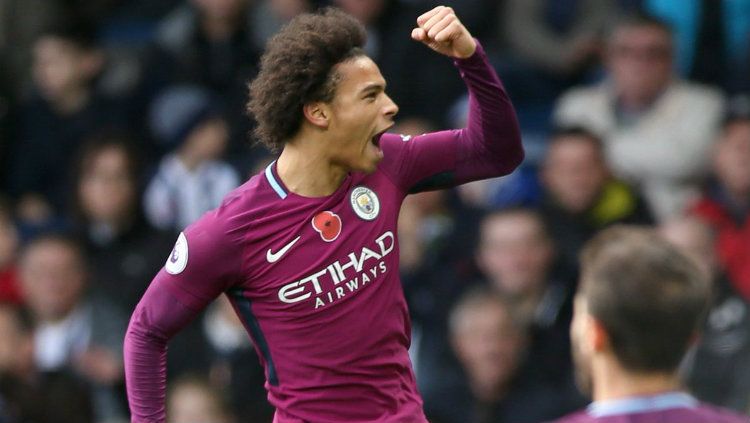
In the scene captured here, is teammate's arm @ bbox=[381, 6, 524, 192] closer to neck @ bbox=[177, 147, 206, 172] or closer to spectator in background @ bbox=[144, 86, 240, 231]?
spectator in background @ bbox=[144, 86, 240, 231]

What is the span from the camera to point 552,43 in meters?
8.18

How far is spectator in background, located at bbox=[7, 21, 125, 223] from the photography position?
29.3 ft

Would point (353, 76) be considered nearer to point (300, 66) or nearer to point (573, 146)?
point (300, 66)

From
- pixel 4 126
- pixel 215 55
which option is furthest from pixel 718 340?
pixel 4 126

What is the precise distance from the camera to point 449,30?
4102 millimetres

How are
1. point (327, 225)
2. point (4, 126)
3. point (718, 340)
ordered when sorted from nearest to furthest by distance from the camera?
point (327, 225)
point (718, 340)
point (4, 126)

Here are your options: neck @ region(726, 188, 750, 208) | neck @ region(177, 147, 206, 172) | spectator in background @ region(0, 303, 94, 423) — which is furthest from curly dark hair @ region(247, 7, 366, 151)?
neck @ region(177, 147, 206, 172)

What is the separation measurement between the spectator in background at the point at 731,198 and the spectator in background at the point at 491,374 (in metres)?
0.95

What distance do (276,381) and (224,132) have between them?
13.9ft

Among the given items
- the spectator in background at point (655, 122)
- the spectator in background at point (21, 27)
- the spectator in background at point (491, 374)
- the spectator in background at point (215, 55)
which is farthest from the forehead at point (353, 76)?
the spectator in background at point (21, 27)

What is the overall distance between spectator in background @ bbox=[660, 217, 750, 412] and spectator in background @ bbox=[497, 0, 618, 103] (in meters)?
1.60

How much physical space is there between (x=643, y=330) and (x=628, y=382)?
105 millimetres

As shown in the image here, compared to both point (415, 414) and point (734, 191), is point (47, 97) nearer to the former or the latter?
point (734, 191)

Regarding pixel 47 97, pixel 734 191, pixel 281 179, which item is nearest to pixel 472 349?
pixel 734 191
